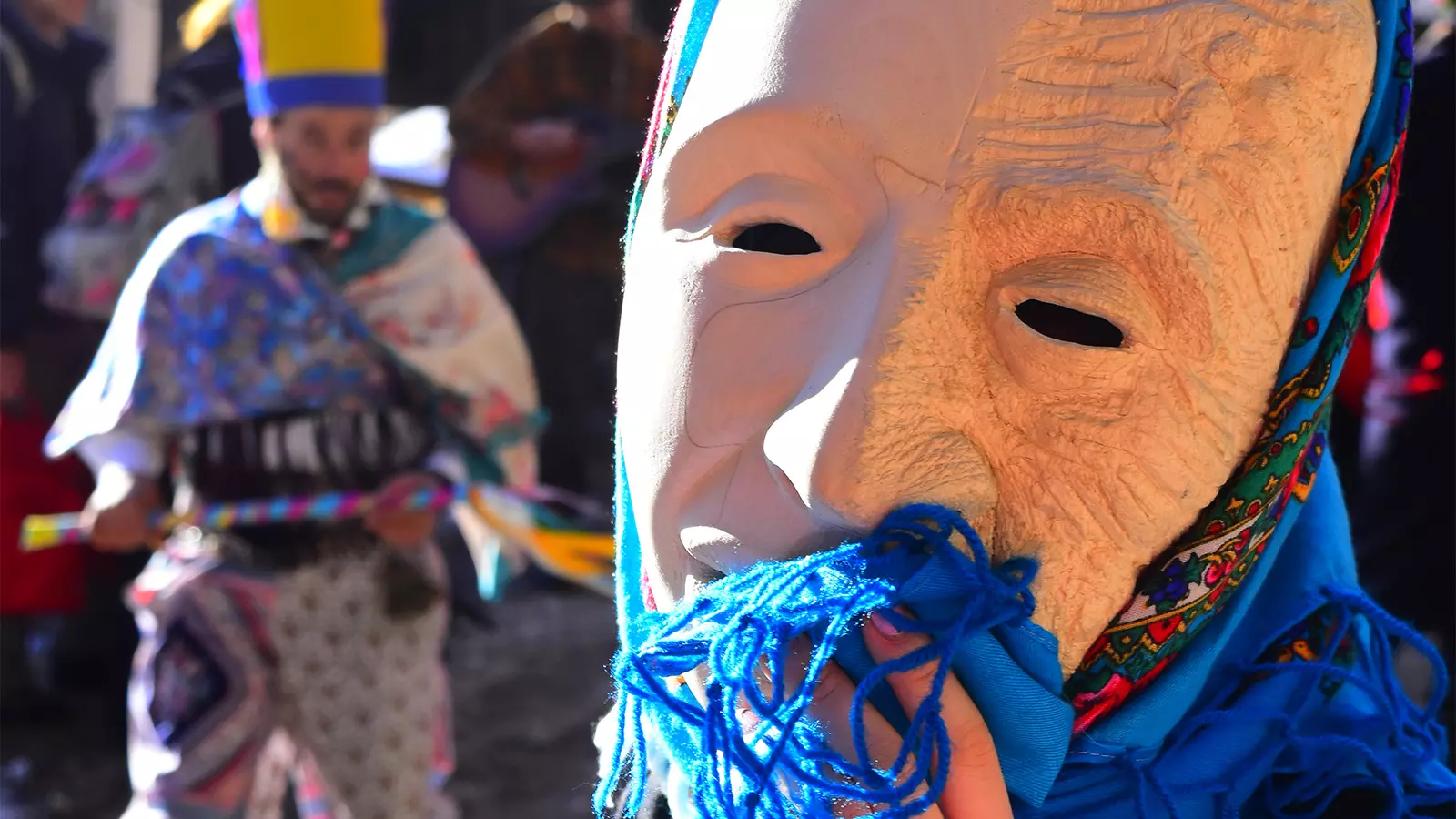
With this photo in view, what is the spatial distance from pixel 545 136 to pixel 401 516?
2.74m

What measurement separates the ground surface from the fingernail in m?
3.27

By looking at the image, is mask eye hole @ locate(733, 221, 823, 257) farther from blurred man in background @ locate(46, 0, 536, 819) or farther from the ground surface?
the ground surface

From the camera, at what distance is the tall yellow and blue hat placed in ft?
11.3

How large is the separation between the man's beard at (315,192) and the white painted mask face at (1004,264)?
7.58ft

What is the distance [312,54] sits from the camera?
11.3ft

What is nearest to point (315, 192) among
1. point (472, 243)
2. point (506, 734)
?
point (506, 734)

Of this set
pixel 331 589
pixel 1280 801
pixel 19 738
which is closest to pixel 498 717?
pixel 19 738

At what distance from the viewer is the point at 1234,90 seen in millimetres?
1206

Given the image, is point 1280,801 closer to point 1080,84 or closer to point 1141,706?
point 1141,706

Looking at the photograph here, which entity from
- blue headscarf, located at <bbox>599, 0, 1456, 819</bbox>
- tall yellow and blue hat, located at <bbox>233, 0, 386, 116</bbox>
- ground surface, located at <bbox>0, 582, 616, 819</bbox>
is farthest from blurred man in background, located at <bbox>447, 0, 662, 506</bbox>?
blue headscarf, located at <bbox>599, 0, 1456, 819</bbox>

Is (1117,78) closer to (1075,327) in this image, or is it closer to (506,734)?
(1075,327)

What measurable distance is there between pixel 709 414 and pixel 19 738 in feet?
14.7

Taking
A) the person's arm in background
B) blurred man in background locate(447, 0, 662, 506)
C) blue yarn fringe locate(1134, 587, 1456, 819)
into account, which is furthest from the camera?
blurred man in background locate(447, 0, 662, 506)

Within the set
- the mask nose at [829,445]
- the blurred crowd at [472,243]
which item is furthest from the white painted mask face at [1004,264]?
the blurred crowd at [472,243]
